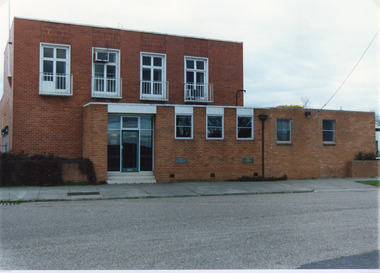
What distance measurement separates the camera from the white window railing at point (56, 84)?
19031mm

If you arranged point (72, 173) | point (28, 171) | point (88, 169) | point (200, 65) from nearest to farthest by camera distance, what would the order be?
point (28, 171) → point (72, 173) → point (88, 169) → point (200, 65)

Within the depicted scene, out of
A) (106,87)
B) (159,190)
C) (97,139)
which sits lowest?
(159,190)

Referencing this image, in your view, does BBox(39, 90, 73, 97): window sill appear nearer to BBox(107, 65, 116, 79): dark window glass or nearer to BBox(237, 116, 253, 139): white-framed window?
BBox(107, 65, 116, 79): dark window glass

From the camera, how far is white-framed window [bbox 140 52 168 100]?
21.2 m

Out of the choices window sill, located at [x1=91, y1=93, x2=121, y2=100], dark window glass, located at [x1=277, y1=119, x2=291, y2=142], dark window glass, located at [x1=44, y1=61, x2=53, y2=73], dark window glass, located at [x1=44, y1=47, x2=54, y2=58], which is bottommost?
dark window glass, located at [x1=277, y1=119, x2=291, y2=142]

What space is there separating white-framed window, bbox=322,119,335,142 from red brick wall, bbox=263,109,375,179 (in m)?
0.21

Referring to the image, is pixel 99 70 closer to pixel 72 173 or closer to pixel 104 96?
pixel 104 96

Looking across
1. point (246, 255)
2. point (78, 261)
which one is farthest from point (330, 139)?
point (78, 261)

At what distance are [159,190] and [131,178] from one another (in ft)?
10.2

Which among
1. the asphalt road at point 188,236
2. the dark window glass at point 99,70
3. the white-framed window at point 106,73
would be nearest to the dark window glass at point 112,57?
the white-framed window at point 106,73

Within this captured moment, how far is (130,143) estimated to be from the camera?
19109 millimetres

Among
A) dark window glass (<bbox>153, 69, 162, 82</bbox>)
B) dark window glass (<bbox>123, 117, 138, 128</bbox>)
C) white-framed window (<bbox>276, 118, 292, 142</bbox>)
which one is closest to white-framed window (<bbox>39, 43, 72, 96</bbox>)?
dark window glass (<bbox>123, 117, 138, 128</bbox>)

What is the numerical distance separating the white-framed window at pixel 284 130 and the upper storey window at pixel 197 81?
164 inches

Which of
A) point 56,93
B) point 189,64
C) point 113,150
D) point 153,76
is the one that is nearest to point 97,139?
point 113,150
